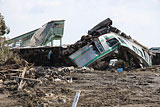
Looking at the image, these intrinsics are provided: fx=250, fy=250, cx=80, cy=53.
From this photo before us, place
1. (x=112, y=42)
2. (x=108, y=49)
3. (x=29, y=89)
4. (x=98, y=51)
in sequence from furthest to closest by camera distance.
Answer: (x=112, y=42) < (x=108, y=49) < (x=98, y=51) < (x=29, y=89)

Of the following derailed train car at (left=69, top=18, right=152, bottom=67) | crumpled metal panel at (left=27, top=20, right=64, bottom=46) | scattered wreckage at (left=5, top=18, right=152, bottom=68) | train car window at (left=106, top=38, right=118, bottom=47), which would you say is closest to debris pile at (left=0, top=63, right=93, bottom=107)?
derailed train car at (left=69, top=18, right=152, bottom=67)

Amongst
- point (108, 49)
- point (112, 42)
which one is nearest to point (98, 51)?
point (108, 49)

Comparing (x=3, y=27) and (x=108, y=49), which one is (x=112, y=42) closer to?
(x=108, y=49)

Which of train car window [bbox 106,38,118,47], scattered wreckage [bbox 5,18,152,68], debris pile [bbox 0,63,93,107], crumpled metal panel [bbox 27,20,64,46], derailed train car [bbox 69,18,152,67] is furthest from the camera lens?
crumpled metal panel [bbox 27,20,64,46]

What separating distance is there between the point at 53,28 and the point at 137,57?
12577 mm

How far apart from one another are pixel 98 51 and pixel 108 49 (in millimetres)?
870

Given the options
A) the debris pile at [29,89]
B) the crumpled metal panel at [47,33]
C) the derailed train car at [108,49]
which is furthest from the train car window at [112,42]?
the crumpled metal panel at [47,33]

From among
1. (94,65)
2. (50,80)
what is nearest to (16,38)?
(94,65)

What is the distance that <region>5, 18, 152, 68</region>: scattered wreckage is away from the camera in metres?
20.6

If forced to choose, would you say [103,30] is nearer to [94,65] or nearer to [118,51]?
[118,51]

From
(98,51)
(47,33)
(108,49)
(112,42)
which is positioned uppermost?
(47,33)

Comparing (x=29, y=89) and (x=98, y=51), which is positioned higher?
(x=98, y=51)

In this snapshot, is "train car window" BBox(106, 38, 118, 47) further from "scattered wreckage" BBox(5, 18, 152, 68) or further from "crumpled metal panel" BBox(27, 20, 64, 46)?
"crumpled metal panel" BBox(27, 20, 64, 46)

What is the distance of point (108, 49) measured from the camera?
20.8 m
